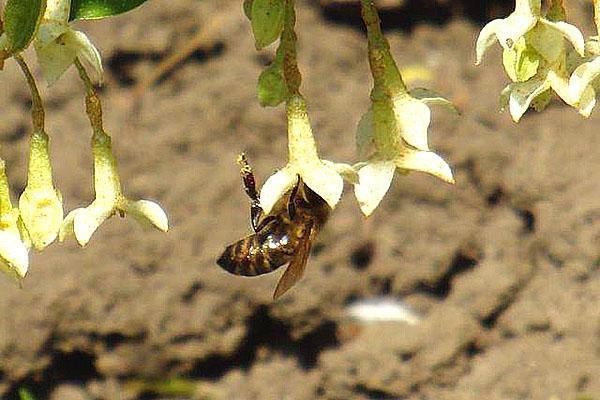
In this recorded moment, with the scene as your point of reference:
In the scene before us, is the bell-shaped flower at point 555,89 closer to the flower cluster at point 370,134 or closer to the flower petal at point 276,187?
the flower cluster at point 370,134

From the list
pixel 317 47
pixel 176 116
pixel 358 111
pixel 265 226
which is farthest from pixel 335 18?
pixel 265 226

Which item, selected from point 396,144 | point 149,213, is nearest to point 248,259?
point 149,213

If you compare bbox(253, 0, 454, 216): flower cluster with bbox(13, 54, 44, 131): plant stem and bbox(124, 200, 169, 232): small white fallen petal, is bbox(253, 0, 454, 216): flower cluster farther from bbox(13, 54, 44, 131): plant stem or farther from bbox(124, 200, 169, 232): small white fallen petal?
bbox(13, 54, 44, 131): plant stem

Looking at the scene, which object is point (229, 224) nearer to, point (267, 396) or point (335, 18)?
point (267, 396)

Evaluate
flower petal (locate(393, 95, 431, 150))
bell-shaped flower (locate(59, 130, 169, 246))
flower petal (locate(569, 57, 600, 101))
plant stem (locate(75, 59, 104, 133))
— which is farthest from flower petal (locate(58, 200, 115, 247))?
flower petal (locate(569, 57, 600, 101))

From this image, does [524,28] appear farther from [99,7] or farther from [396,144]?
[99,7]

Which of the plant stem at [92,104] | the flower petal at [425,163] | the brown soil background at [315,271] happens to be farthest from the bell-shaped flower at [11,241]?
the brown soil background at [315,271]

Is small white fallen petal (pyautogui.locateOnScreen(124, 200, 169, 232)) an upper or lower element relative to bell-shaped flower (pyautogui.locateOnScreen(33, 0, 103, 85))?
lower
